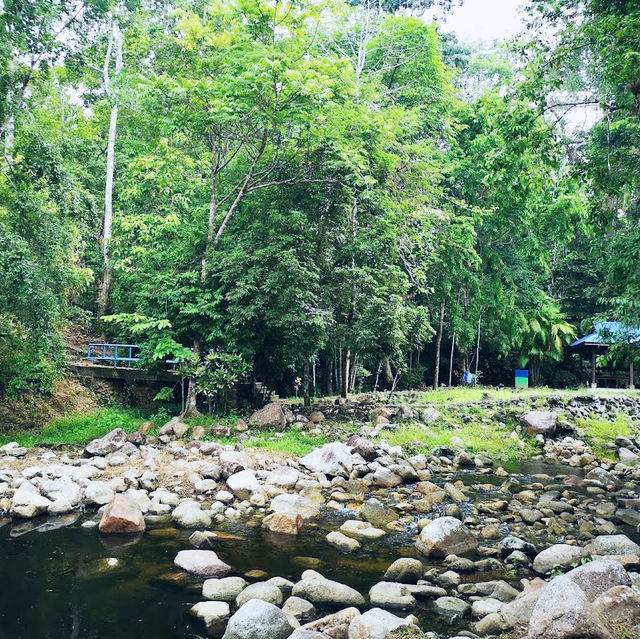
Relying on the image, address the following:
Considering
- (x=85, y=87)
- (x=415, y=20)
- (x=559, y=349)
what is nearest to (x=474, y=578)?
(x=415, y=20)

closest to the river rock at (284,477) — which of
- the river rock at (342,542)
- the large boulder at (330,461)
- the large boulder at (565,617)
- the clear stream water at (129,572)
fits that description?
the large boulder at (330,461)

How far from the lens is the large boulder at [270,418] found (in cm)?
1240

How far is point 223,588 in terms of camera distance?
484 centimetres

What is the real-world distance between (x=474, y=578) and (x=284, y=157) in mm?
10607

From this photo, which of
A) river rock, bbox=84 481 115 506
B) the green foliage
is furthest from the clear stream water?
the green foliage

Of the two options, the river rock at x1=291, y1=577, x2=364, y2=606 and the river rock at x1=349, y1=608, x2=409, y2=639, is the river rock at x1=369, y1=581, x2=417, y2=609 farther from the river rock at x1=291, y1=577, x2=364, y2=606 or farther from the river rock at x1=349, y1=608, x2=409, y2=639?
the river rock at x1=349, y1=608, x2=409, y2=639

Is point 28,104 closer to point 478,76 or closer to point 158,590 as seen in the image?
point 158,590

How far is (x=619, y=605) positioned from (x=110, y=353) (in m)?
15.0

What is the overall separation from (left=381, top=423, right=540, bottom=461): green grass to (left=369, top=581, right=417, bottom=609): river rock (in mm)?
6625

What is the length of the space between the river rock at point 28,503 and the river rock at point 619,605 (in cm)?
642

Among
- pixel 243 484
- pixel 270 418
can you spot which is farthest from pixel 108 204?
pixel 243 484

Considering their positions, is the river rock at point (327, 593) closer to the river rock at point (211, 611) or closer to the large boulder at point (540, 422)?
the river rock at point (211, 611)

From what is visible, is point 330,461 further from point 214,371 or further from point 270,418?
point 214,371

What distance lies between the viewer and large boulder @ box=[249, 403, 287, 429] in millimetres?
12398
